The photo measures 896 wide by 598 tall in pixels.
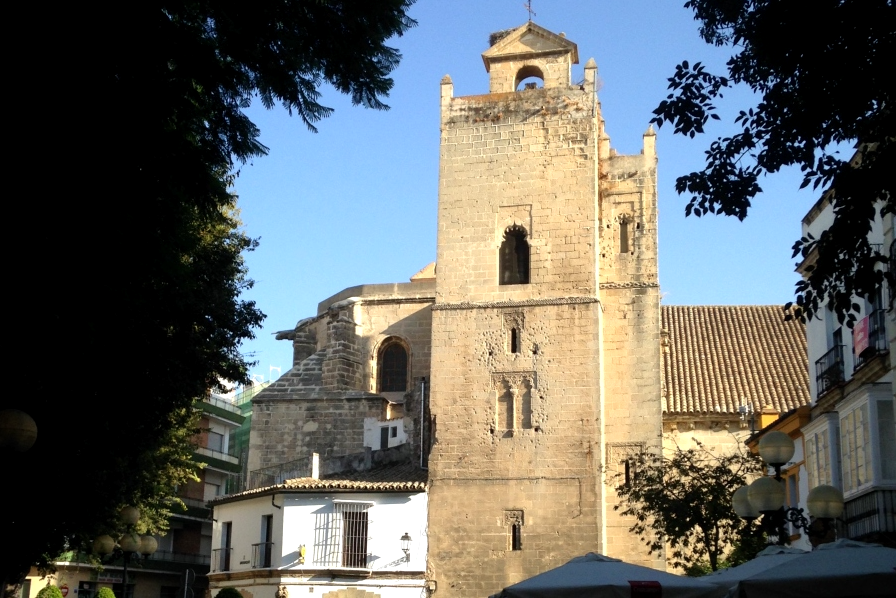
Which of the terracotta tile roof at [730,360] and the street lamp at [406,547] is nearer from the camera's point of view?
the street lamp at [406,547]

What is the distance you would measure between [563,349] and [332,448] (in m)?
8.79

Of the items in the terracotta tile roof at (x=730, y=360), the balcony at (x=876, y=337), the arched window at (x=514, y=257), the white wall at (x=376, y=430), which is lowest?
the balcony at (x=876, y=337)

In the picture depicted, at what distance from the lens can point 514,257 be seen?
30641 millimetres

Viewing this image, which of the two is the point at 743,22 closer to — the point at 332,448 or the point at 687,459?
the point at 687,459

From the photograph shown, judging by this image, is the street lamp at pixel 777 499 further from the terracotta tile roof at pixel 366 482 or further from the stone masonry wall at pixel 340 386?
the stone masonry wall at pixel 340 386

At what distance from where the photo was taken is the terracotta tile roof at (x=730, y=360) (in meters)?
31.1

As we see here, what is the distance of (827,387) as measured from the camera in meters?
19.7

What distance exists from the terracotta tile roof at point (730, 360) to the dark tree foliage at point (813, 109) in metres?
20.7

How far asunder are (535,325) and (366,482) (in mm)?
6171

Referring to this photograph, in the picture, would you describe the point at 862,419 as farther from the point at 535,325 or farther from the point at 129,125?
the point at 129,125

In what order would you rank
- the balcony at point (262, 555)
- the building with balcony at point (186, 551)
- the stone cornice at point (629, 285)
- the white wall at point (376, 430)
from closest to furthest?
the stone cornice at point (629, 285)
the balcony at point (262, 555)
the white wall at point (376, 430)
the building with balcony at point (186, 551)

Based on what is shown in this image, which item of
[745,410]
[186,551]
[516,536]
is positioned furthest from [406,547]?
[186,551]

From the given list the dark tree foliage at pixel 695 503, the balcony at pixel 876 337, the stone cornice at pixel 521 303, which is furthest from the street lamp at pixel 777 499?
the stone cornice at pixel 521 303

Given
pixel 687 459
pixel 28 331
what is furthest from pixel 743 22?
pixel 687 459
